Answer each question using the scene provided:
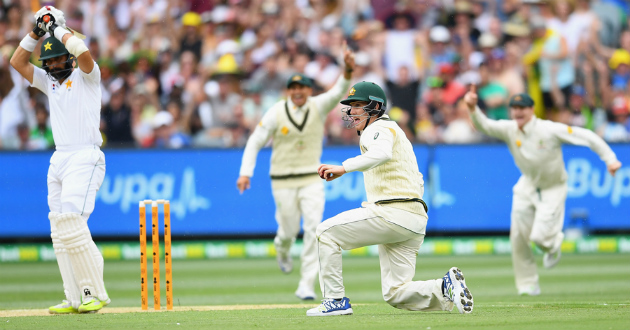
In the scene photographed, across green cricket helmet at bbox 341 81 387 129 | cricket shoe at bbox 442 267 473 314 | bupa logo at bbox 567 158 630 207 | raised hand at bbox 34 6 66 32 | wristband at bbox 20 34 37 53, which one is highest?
raised hand at bbox 34 6 66 32

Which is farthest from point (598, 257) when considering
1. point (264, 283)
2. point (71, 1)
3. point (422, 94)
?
point (71, 1)

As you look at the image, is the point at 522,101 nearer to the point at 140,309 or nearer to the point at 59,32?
the point at 140,309

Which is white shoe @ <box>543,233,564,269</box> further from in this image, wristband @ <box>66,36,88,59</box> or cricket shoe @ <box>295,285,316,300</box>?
wristband @ <box>66,36,88,59</box>

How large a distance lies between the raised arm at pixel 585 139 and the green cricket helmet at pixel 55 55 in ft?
17.0

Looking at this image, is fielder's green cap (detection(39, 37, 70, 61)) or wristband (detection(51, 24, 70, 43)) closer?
wristband (detection(51, 24, 70, 43))

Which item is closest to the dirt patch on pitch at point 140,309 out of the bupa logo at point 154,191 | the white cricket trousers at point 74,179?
the white cricket trousers at point 74,179

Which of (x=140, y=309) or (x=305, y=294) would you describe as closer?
(x=140, y=309)

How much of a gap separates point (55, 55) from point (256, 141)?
278 cm

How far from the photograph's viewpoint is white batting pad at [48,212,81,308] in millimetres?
7762

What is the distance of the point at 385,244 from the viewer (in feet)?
23.3

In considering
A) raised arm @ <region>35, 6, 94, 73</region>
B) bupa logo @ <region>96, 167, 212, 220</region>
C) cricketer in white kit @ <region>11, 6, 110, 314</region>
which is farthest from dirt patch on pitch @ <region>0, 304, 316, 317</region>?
bupa logo @ <region>96, 167, 212, 220</region>

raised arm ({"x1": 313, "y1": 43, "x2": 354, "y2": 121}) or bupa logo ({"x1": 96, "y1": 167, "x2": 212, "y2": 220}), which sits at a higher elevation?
raised arm ({"x1": 313, "y1": 43, "x2": 354, "y2": 121})

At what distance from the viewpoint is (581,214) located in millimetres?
13953

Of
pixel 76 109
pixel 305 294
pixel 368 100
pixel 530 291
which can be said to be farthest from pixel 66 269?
pixel 530 291
